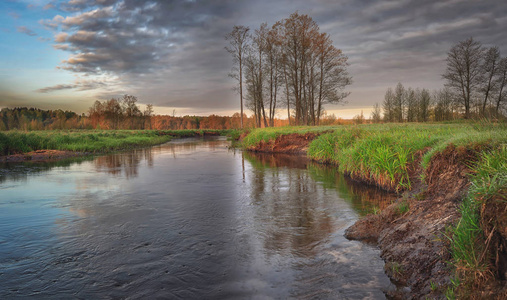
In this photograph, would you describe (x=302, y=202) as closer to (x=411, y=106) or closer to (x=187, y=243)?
(x=187, y=243)

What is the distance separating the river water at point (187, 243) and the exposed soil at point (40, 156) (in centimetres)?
978

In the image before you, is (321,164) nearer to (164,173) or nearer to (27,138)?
(164,173)

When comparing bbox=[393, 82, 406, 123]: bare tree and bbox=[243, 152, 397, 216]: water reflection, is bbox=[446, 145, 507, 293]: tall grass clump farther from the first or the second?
bbox=[393, 82, 406, 123]: bare tree

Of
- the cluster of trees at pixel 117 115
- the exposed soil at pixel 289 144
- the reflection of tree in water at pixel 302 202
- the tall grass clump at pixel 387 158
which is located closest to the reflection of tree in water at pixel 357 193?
the reflection of tree in water at pixel 302 202

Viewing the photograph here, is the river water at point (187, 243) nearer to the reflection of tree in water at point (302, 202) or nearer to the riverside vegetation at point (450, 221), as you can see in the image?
the reflection of tree in water at point (302, 202)

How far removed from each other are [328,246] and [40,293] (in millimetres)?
3918

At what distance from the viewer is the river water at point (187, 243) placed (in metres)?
3.48

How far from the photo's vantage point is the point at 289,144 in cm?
2025

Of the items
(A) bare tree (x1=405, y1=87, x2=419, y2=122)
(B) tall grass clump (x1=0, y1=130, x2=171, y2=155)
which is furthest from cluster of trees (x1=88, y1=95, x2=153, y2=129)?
(A) bare tree (x1=405, y1=87, x2=419, y2=122)

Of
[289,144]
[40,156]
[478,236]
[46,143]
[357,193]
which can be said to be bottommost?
[357,193]

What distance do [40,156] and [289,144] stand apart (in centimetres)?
1637

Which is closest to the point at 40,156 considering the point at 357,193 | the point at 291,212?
the point at 291,212

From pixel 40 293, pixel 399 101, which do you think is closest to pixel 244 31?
pixel 399 101

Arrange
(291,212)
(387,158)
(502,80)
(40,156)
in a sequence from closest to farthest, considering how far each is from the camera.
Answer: (291,212), (387,158), (40,156), (502,80)
